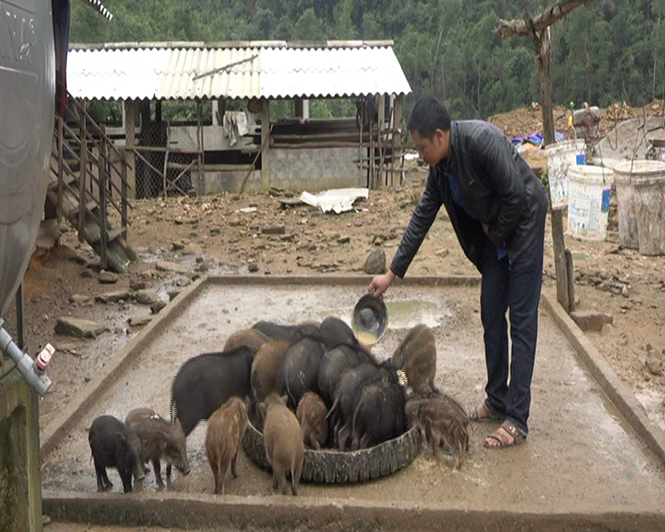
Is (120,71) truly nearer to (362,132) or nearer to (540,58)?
(362,132)

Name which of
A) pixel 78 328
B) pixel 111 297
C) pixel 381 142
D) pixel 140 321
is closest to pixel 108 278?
pixel 111 297

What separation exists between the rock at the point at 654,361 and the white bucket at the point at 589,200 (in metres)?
5.18

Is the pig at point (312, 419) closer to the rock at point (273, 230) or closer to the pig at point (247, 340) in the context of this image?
the pig at point (247, 340)

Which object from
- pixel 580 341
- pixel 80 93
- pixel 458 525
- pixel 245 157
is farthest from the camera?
pixel 245 157

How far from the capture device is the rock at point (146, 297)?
30.7 ft

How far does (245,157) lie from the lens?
74.5 feet

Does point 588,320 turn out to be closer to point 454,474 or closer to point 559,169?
point 559,169

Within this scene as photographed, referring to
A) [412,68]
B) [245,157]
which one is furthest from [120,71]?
[412,68]

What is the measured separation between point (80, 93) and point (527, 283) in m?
17.8

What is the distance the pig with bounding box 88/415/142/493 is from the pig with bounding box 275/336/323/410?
95cm

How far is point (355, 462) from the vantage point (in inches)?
172

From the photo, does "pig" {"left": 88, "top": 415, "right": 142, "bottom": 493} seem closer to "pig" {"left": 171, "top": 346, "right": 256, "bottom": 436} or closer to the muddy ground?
"pig" {"left": 171, "top": 346, "right": 256, "bottom": 436}

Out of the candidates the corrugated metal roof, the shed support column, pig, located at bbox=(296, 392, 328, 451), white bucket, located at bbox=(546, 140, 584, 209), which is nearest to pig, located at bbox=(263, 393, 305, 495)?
pig, located at bbox=(296, 392, 328, 451)

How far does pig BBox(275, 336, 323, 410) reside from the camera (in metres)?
4.80
